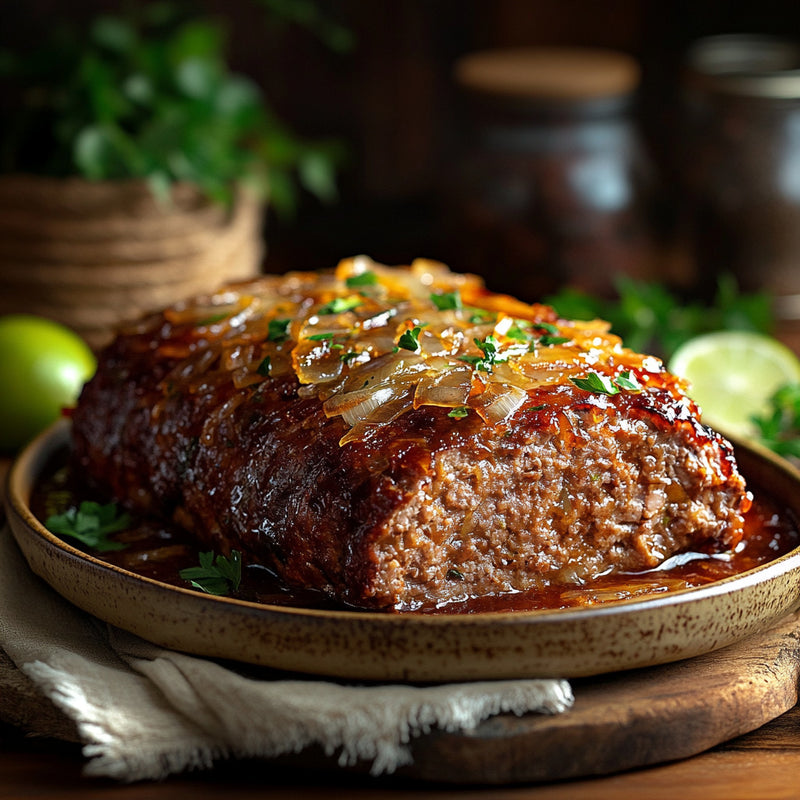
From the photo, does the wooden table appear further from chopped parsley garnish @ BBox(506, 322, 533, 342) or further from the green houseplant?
the green houseplant

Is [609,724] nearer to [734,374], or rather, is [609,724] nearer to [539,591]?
[539,591]

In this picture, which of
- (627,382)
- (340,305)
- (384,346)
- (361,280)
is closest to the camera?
(627,382)

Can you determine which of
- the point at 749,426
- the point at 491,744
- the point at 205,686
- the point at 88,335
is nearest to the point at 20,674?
the point at 205,686

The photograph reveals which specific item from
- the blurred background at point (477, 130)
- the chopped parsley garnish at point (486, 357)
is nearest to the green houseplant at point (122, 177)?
the blurred background at point (477, 130)

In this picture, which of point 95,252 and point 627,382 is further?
point 95,252

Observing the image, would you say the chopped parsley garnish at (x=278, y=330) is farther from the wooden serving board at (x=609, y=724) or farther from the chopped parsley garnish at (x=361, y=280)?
the wooden serving board at (x=609, y=724)

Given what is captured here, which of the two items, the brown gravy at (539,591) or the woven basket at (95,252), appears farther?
the woven basket at (95,252)

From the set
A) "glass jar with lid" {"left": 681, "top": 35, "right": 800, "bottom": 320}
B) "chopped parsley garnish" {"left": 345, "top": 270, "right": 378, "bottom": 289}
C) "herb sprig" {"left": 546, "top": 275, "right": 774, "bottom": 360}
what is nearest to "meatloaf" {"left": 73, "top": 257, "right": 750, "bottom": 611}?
"chopped parsley garnish" {"left": 345, "top": 270, "right": 378, "bottom": 289}

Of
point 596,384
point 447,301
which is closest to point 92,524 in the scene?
point 447,301
